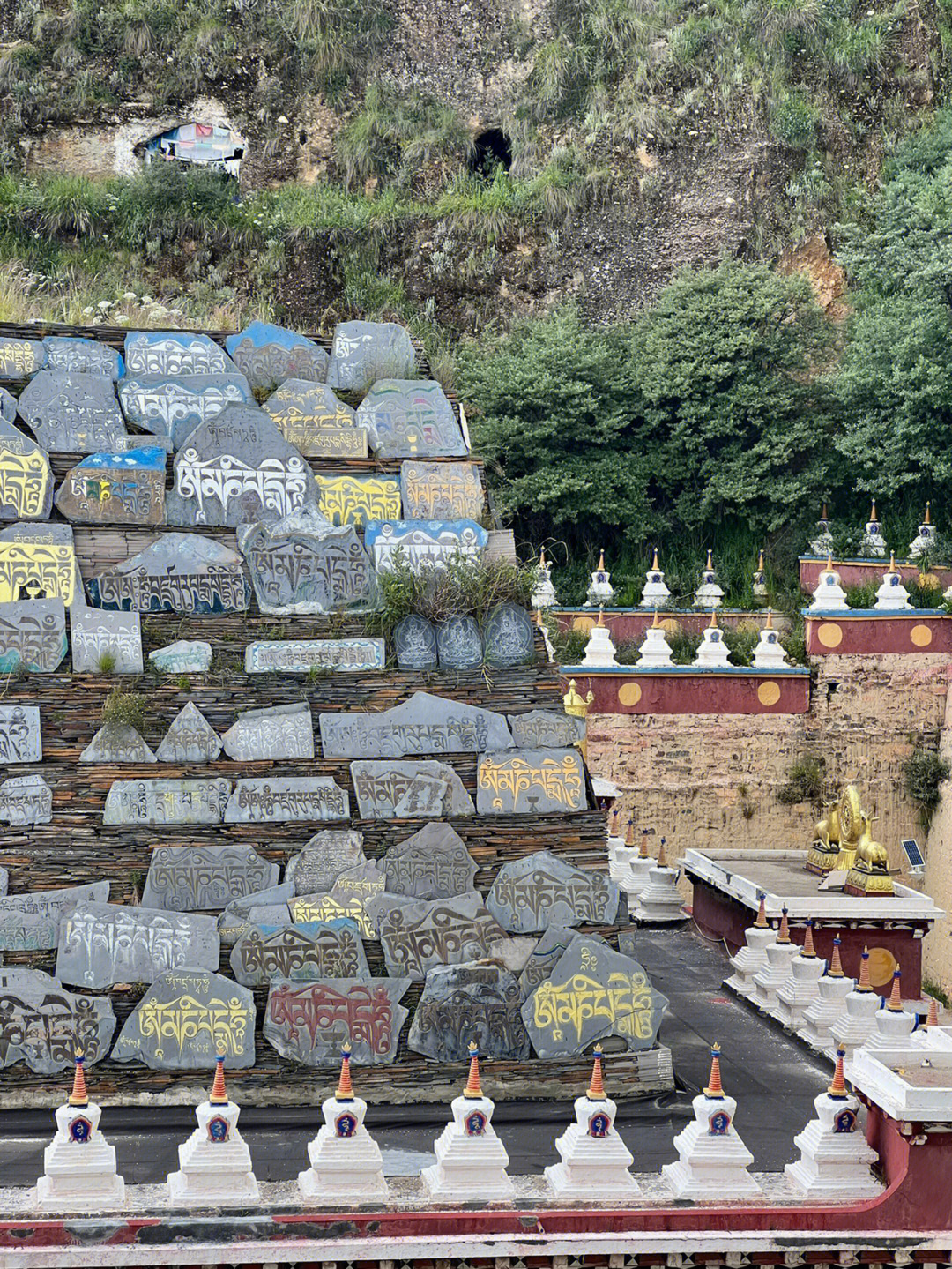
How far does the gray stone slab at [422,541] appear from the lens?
43.4 feet

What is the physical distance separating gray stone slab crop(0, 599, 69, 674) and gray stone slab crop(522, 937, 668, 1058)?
4161 mm

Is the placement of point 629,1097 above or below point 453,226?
below

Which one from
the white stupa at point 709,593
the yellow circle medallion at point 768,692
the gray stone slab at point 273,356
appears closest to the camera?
the gray stone slab at point 273,356

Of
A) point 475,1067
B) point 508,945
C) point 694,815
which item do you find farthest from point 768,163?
point 475,1067

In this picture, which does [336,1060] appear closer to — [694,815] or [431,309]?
[694,815]

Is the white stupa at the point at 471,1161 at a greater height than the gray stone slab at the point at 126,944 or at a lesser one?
lesser

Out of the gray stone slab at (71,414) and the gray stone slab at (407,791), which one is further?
the gray stone slab at (71,414)

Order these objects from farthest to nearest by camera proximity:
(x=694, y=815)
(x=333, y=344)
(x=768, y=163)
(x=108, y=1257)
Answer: (x=768, y=163) < (x=694, y=815) < (x=333, y=344) < (x=108, y=1257)

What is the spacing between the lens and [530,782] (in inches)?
472

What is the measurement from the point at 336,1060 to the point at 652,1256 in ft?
9.02

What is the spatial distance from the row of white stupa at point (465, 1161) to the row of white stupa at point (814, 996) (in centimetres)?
106

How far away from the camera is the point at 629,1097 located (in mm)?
11016

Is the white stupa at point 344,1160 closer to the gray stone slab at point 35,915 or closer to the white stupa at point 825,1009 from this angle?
the gray stone slab at point 35,915

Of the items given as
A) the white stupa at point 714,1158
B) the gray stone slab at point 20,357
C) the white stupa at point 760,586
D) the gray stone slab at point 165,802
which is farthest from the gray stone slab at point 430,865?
the white stupa at point 760,586
